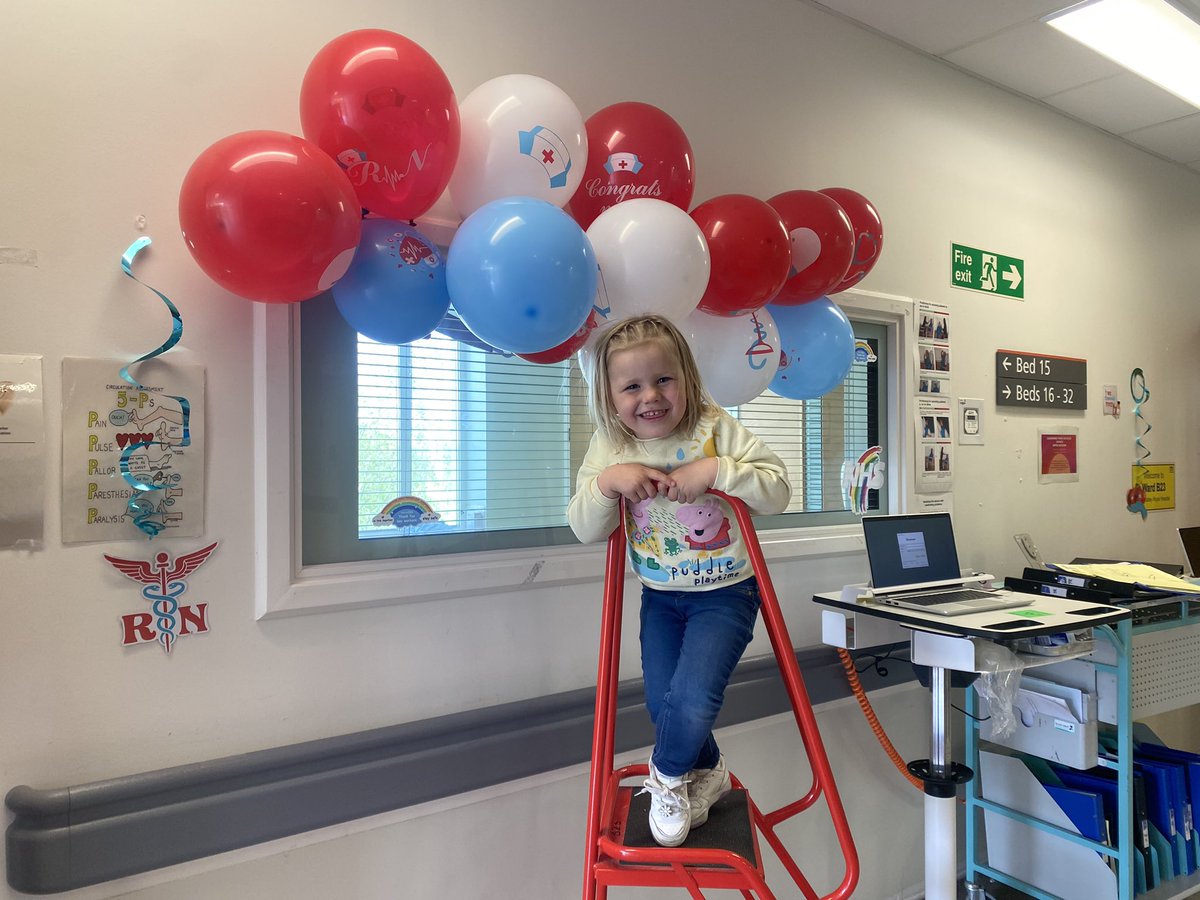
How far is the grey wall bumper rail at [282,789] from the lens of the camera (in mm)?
1264

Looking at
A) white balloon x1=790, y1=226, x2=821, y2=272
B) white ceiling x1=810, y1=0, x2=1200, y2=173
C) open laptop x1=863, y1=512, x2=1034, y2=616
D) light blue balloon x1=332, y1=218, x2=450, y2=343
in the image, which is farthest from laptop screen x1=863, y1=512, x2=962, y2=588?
white ceiling x1=810, y1=0, x2=1200, y2=173

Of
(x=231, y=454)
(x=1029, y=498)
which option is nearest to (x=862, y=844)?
(x=1029, y=498)

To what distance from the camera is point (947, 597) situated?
83.7 inches

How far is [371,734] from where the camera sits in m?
1.55

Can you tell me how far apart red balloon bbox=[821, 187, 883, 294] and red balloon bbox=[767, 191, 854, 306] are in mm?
95

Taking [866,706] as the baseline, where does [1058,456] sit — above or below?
above

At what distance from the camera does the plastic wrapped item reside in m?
1.84

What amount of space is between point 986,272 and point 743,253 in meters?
1.68

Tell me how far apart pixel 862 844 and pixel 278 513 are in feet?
6.57

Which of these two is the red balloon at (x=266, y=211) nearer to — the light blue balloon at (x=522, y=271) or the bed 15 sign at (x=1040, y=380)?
the light blue balloon at (x=522, y=271)

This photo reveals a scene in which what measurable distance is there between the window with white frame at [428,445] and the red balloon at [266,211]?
1.20 feet

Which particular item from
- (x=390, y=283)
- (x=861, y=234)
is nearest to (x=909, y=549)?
(x=861, y=234)

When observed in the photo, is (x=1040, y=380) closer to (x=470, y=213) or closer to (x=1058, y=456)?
(x=1058, y=456)

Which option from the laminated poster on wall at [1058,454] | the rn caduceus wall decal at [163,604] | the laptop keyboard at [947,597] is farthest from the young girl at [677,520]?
the laminated poster on wall at [1058,454]
